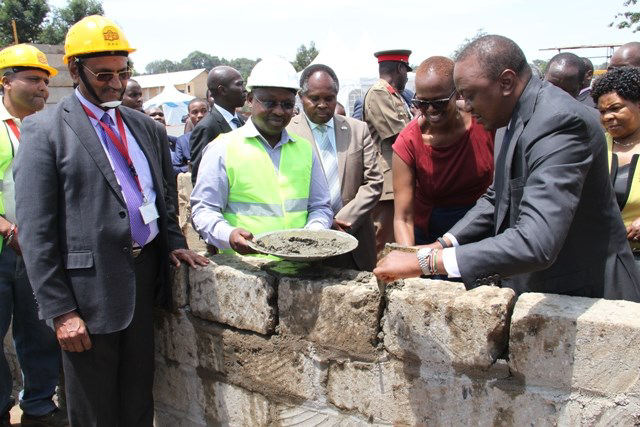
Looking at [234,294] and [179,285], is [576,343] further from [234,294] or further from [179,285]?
[179,285]

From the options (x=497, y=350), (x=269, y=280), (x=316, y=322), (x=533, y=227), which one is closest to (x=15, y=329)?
(x=269, y=280)

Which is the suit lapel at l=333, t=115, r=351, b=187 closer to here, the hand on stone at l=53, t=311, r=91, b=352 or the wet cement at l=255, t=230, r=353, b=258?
the wet cement at l=255, t=230, r=353, b=258

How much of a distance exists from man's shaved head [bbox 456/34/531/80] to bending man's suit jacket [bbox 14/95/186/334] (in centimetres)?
166

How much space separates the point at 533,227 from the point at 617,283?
61 cm

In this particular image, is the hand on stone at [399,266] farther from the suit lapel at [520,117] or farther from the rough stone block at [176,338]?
the rough stone block at [176,338]

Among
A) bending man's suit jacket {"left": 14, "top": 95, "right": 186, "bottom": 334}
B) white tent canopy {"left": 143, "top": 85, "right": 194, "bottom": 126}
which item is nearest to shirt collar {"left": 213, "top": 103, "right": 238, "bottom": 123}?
bending man's suit jacket {"left": 14, "top": 95, "right": 186, "bottom": 334}

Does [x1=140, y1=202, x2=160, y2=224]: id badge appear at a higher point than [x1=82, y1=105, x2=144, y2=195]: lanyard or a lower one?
lower

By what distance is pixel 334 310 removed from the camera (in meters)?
2.50

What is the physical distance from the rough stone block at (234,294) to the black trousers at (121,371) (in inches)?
9.6

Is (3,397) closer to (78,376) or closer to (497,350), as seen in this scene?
(78,376)

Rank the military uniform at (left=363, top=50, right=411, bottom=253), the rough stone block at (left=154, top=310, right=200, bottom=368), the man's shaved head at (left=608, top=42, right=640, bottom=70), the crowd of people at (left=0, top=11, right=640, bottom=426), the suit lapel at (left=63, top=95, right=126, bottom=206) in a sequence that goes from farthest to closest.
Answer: the man's shaved head at (left=608, top=42, right=640, bottom=70) < the military uniform at (left=363, top=50, right=411, bottom=253) < the rough stone block at (left=154, top=310, right=200, bottom=368) < the suit lapel at (left=63, top=95, right=126, bottom=206) < the crowd of people at (left=0, top=11, right=640, bottom=426)

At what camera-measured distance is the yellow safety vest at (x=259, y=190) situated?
292 cm

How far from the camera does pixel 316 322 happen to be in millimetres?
2566

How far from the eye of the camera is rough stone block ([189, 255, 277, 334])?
2697 millimetres
